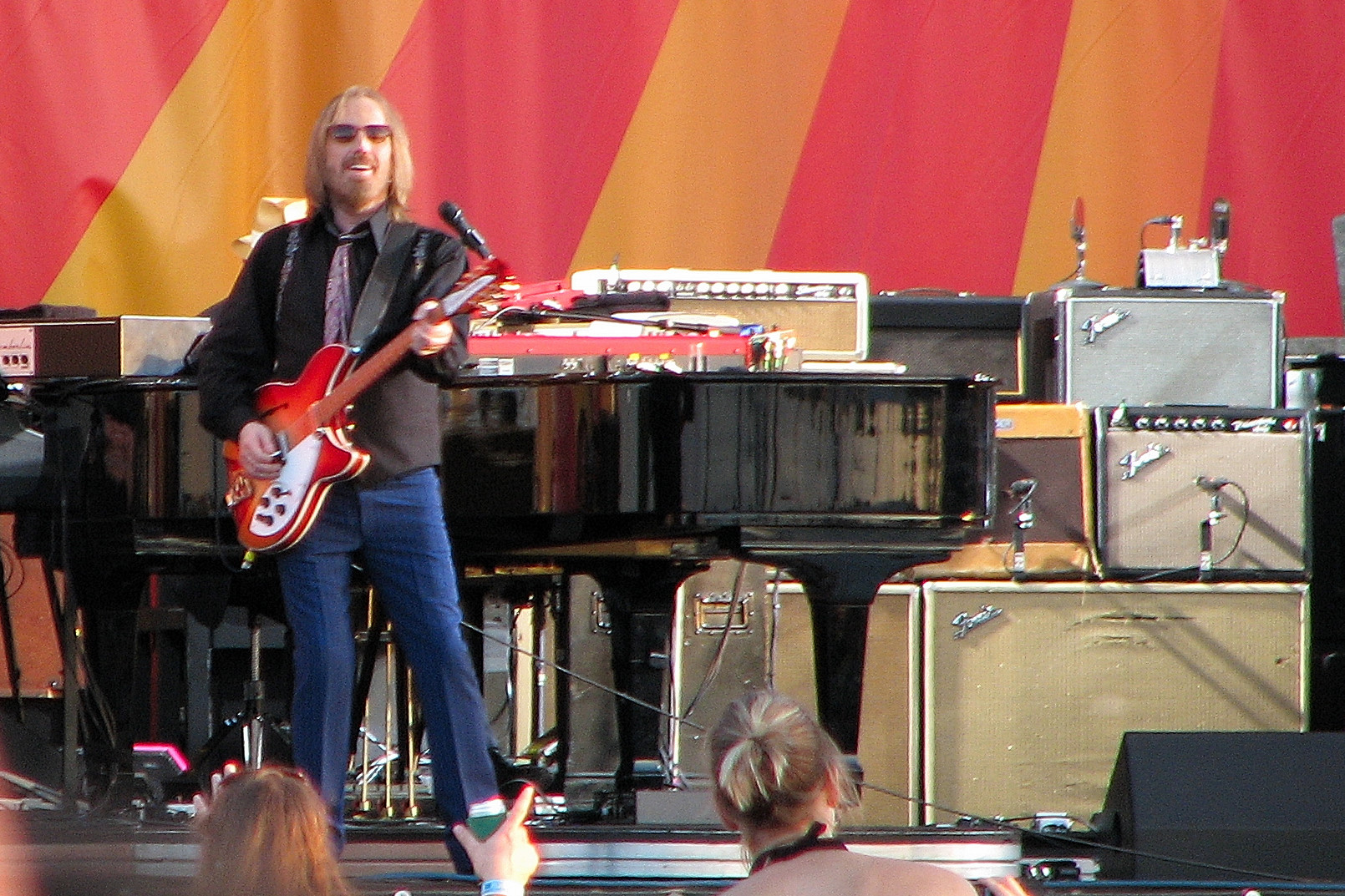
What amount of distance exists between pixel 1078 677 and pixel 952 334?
118 cm

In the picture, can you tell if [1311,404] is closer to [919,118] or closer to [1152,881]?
[919,118]

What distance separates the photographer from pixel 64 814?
12.8 feet

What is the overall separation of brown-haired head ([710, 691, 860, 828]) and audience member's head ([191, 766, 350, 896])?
52 cm

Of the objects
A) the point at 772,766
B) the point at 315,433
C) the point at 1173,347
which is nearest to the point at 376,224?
the point at 315,433

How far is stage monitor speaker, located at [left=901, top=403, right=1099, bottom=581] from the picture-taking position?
4.93m

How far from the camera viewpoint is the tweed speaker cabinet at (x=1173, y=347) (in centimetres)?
522

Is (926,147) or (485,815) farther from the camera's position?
(926,147)

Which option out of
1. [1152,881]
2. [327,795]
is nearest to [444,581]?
[327,795]

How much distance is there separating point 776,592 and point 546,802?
0.99 m

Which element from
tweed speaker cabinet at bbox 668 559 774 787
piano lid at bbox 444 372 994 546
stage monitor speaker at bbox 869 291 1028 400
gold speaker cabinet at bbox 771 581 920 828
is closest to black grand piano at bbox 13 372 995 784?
piano lid at bbox 444 372 994 546

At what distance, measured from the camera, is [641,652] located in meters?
4.14

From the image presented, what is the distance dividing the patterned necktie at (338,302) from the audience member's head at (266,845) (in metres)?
1.56

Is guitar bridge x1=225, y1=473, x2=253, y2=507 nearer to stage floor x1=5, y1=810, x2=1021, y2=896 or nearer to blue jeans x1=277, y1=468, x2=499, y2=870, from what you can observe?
blue jeans x1=277, y1=468, x2=499, y2=870

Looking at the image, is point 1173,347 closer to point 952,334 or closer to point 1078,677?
point 952,334
